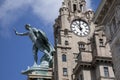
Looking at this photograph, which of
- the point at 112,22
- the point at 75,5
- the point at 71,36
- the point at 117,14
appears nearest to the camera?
the point at 117,14

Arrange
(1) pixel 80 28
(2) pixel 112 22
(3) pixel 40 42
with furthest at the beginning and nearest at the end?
(1) pixel 80 28 < (3) pixel 40 42 < (2) pixel 112 22

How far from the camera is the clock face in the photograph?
Result: 8350 centimetres

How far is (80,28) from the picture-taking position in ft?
275

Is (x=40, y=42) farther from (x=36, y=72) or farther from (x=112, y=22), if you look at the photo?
(x=112, y=22)

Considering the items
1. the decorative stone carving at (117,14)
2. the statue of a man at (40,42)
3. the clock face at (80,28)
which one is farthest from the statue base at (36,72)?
the decorative stone carving at (117,14)

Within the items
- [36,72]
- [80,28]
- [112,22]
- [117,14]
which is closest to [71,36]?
[80,28]

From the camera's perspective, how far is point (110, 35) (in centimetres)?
3316

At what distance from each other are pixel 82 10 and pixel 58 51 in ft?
63.0

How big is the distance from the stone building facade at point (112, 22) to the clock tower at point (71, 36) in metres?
29.3

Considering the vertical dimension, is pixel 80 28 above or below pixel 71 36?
above

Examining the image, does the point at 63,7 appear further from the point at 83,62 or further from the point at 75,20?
the point at 83,62

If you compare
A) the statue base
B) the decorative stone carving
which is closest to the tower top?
the statue base

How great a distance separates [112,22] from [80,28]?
167ft

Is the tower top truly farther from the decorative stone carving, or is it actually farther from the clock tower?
the decorative stone carving
